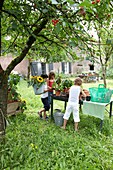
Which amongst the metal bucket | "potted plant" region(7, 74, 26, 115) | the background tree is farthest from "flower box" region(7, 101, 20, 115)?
the background tree

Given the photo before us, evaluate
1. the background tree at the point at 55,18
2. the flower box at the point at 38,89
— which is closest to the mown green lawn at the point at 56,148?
the background tree at the point at 55,18

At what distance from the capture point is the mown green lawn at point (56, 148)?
269 centimetres

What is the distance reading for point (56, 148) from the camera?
3.19 meters

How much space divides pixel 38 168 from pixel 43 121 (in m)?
2.47

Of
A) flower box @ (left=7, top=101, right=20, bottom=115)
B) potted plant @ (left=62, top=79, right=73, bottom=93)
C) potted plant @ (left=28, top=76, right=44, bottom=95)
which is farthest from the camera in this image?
potted plant @ (left=62, top=79, right=73, bottom=93)

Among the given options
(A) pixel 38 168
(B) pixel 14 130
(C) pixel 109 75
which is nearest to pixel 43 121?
(B) pixel 14 130

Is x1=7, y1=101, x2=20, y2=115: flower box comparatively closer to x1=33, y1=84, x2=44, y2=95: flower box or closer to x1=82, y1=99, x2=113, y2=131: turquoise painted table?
x1=33, y1=84, x2=44, y2=95: flower box

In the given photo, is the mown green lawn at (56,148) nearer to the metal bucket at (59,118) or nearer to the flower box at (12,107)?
the metal bucket at (59,118)

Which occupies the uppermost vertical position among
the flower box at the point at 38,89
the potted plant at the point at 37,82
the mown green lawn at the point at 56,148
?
the potted plant at the point at 37,82

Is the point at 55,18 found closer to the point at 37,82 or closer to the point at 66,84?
the point at 37,82

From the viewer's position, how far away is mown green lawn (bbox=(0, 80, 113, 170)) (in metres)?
2.69

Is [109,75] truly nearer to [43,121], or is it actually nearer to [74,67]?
[74,67]

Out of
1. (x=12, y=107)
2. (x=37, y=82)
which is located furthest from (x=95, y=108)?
(x=12, y=107)

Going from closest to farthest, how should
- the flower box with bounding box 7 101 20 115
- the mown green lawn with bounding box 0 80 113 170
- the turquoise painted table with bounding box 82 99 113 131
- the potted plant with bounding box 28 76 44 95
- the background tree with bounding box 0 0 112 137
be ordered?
the background tree with bounding box 0 0 112 137 < the mown green lawn with bounding box 0 80 113 170 < the turquoise painted table with bounding box 82 99 113 131 < the potted plant with bounding box 28 76 44 95 < the flower box with bounding box 7 101 20 115
